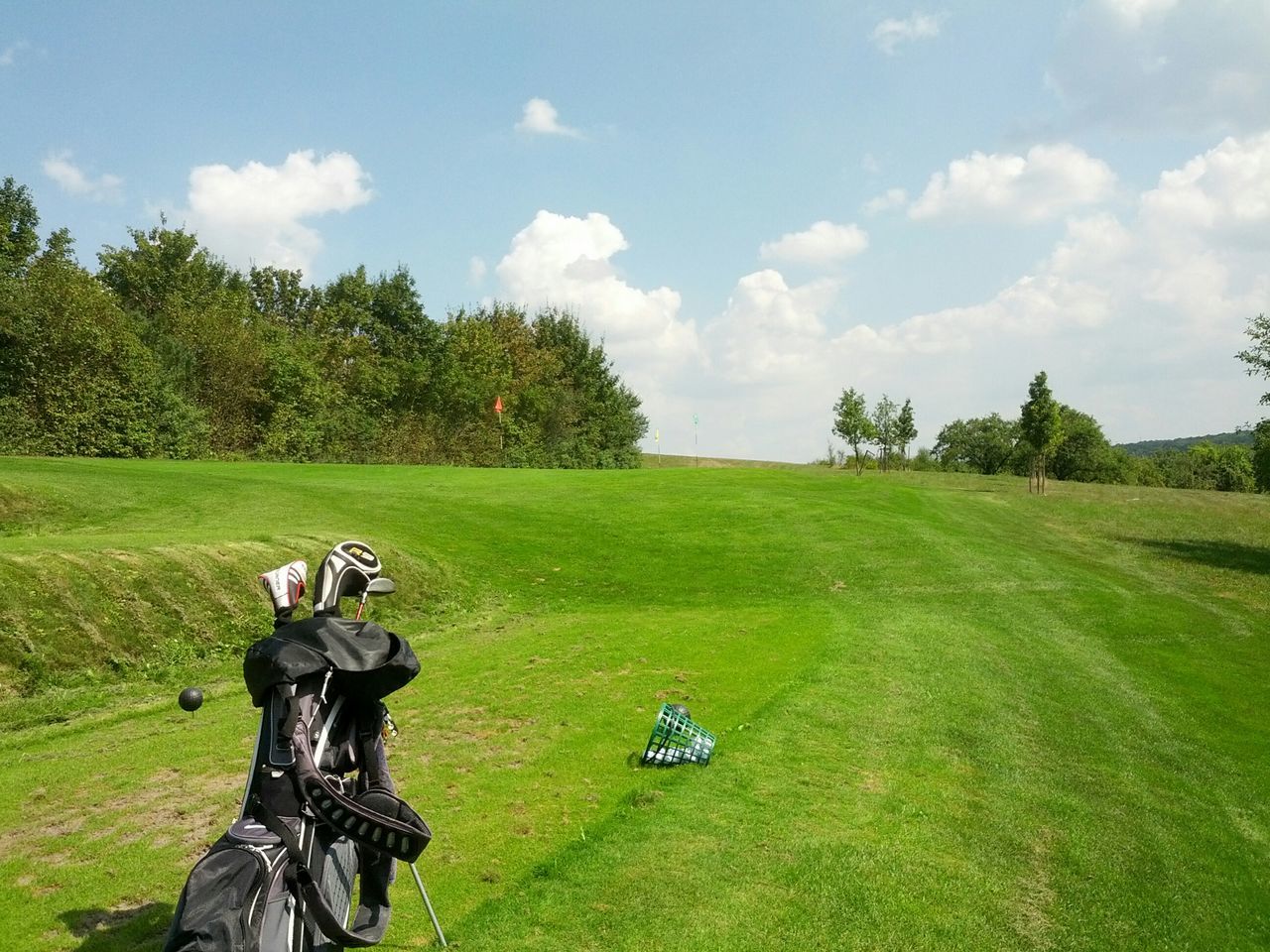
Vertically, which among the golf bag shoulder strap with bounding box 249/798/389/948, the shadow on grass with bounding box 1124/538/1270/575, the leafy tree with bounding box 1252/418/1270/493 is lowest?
the shadow on grass with bounding box 1124/538/1270/575

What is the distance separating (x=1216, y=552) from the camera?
32.1m

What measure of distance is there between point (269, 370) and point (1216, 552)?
2116 inches

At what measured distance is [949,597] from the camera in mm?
22328

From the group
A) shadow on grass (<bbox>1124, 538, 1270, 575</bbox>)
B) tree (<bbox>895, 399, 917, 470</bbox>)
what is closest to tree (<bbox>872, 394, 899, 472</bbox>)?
tree (<bbox>895, 399, 917, 470</bbox>)

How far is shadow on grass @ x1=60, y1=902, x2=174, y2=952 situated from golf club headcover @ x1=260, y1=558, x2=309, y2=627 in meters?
2.36

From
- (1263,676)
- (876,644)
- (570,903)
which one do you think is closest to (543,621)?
(876,644)

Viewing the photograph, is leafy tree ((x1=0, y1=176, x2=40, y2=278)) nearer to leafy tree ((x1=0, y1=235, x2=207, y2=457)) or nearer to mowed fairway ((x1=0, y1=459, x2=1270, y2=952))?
leafy tree ((x1=0, y1=235, x2=207, y2=457))

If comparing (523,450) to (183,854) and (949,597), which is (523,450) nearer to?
(949,597)

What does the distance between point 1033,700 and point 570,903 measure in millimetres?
9863

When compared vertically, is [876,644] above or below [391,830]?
below

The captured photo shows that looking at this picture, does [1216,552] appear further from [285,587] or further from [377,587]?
[285,587]

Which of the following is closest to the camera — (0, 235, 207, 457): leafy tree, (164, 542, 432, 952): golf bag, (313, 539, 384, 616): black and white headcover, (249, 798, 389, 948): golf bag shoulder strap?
(164, 542, 432, 952): golf bag

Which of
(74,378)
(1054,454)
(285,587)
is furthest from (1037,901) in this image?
(1054,454)

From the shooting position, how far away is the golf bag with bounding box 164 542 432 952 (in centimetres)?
374
